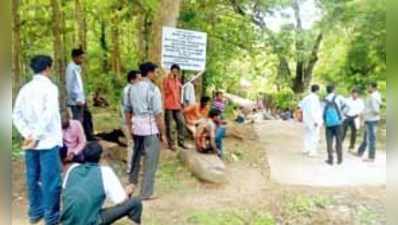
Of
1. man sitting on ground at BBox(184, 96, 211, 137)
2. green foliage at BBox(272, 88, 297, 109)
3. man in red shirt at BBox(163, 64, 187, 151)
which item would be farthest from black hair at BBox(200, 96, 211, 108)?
green foliage at BBox(272, 88, 297, 109)

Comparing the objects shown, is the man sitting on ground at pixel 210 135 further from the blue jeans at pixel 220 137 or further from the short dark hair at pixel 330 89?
the short dark hair at pixel 330 89

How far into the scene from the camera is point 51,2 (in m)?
2.98

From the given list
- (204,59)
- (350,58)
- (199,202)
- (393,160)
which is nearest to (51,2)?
(204,59)

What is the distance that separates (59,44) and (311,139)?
55.3 inches

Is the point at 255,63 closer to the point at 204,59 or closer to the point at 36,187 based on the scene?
the point at 204,59

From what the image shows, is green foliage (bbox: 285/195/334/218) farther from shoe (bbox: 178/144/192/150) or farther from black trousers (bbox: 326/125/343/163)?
shoe (bbox: 178/144/192/150)

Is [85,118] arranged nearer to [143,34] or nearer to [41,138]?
[41,138]

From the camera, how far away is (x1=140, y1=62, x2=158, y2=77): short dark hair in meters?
2.96

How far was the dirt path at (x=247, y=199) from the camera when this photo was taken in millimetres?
2885

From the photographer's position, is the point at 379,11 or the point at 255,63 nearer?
the point at 379,11

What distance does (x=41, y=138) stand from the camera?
246 cm

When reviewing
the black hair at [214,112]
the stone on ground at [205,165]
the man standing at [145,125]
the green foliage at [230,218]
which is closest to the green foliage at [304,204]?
the green foliage at [230,218]

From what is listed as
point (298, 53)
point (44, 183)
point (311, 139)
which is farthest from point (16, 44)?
point (311, 139)

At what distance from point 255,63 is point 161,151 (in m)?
0.70
